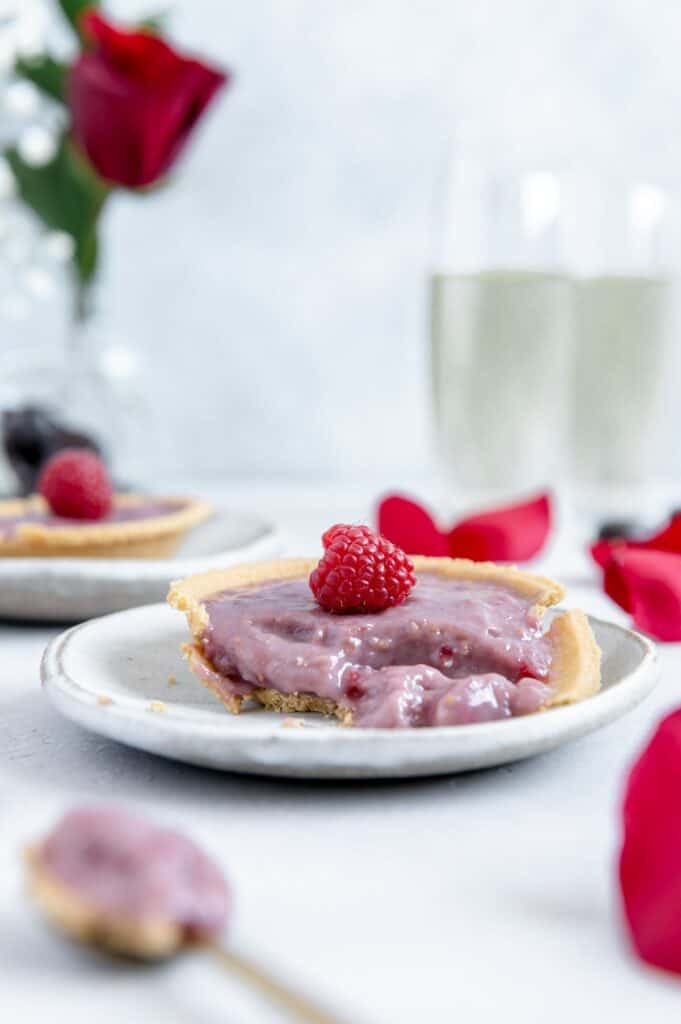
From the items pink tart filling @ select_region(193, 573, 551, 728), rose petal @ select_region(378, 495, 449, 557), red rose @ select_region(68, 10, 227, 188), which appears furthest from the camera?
red rose @ select_region(68, 10, 227, 188)

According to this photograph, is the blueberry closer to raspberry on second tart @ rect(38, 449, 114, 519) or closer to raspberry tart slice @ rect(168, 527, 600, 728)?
raspberry on second tart @ rect(38, 449, 114, 519)

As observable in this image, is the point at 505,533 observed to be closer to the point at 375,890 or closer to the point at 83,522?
the point at 83,522

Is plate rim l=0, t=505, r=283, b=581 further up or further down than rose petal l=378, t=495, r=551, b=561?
further up

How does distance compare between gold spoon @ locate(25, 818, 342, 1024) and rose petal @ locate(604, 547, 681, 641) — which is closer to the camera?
gold spoon @ locate(25, 818, 342, 1024)

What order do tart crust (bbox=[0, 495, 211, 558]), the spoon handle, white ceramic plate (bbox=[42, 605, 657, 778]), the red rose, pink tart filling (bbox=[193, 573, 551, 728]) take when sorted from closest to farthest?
the spoon handle < white ceramic plate (bbox=[42, 605, 657, 778]) < pink tart filling (bbox=[193, 573, 551, 728]) < tart crust (bbox=[0, 495, 211, 558]) < the red rose

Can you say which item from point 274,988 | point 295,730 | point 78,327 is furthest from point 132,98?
point 274,988

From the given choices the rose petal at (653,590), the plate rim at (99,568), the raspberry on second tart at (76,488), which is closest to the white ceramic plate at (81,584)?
the plate rim at (99,568)

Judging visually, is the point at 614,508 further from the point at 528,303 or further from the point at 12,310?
the point at 12,310

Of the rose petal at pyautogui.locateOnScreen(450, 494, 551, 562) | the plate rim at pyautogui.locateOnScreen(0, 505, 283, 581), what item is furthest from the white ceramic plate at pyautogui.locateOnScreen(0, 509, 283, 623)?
the rose petal at pyautogui.locateOnScreen(450, 494, 551, 562)
